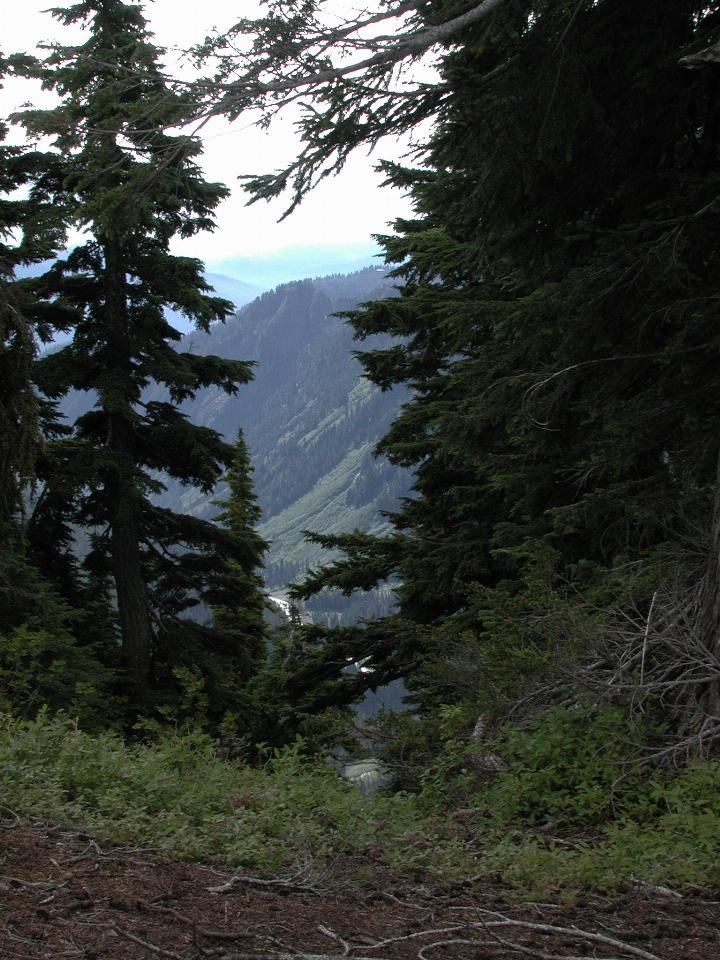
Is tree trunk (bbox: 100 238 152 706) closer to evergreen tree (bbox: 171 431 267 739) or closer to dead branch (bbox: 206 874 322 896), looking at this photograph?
evergreen tree (bbox: 171 431 267 739)

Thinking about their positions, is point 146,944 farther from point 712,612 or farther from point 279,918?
point 712,612

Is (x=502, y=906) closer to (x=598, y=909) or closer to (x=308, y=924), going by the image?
(x=598, y=909)

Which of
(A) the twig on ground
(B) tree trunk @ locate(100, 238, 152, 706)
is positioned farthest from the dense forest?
(B) tree trunk @ locate(100, 238, 152, 706)

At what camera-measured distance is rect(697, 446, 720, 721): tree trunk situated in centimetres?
616

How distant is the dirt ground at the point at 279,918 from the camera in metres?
3.37

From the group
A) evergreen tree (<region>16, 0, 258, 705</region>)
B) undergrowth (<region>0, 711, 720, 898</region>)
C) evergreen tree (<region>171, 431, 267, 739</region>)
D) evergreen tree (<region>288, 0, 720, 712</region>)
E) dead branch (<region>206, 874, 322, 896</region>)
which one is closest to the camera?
dead branch (<region>206, 874, 322, 896</region>)

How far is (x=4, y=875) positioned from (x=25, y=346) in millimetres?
4297

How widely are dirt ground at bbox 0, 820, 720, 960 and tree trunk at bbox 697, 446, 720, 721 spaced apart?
2189mm

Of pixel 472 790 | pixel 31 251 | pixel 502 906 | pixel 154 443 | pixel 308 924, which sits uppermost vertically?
pixel 31 251

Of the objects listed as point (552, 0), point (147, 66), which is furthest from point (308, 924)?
point (552, 0)

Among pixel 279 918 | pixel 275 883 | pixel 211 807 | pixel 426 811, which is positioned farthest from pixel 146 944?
pixel 426 811

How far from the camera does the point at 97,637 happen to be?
1723 cm

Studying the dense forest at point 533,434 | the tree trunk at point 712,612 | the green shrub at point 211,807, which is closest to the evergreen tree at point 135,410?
the dense forest at point 533,434

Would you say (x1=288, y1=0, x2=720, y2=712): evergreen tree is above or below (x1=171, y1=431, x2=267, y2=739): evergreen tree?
above
